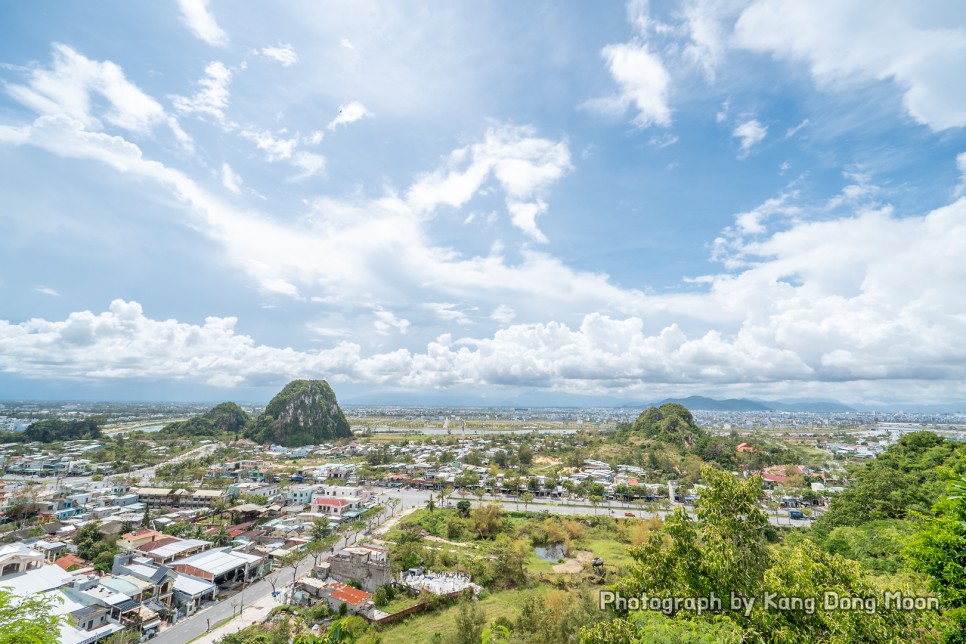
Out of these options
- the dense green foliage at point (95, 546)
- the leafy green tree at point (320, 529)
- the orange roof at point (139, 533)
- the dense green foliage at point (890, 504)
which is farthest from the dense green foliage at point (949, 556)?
the orange roof at point (139, 533)

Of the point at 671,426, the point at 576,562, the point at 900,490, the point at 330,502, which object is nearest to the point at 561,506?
the point at 576,562

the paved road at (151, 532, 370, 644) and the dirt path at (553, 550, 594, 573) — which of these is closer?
the paved road at (151, 532, 370, 644)

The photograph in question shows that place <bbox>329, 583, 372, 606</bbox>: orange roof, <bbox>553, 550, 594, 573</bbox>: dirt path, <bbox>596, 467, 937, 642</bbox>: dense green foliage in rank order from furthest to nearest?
<bbox>553, 550, 594, 573</bbox>: dirt path → <bbox>329, 583, 372, 606</bbox>: orange roof → <bbox>596, 467, 937, 642</bbox>: dense green foliage

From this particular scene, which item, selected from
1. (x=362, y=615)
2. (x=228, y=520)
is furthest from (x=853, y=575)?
(x=228, y=520)

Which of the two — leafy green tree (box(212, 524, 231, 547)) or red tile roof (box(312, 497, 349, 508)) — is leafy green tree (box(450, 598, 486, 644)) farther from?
red tile roof (box(312, 497, 349, 508))

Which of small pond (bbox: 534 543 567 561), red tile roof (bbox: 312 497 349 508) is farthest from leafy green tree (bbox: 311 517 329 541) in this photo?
small pond (bbox: 534 543 567 561)

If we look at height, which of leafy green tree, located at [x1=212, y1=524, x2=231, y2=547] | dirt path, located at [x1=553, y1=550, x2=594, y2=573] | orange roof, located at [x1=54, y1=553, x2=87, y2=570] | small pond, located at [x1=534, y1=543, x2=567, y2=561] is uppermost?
orange roof, located at [x1=54, y1=553, x2=87, y2=570]
